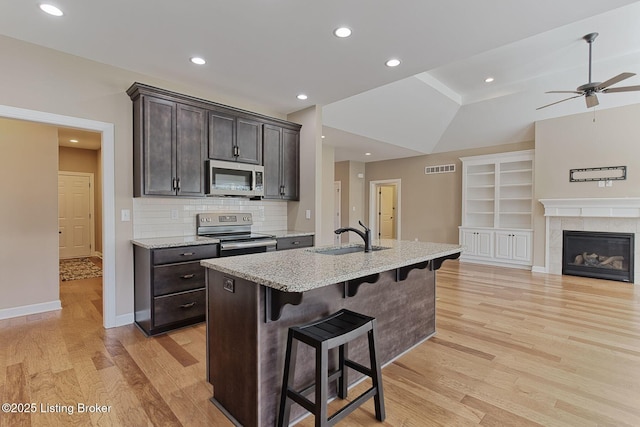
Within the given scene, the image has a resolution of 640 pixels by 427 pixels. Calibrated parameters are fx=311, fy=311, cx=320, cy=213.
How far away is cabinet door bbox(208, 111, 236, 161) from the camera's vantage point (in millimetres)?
3660

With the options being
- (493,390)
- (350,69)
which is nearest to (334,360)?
(493,390)

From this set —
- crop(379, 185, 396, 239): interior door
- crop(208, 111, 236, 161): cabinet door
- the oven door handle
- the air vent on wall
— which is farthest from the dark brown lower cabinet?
crop(379, 185, 396, 239): interior door

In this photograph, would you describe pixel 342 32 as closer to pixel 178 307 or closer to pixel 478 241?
pixel 178 307

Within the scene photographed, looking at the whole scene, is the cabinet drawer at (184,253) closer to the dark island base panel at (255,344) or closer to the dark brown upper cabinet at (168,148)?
the dark brown upper cabinet at (168,148)

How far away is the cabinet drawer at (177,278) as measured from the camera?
9.66 ft

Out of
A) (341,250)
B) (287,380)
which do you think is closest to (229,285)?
(287,380)

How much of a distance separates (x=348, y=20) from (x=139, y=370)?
3070mm

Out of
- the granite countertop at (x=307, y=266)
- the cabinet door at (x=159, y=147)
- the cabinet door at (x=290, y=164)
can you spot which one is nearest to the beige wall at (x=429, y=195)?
the cabinet door at (x=290, y=164)

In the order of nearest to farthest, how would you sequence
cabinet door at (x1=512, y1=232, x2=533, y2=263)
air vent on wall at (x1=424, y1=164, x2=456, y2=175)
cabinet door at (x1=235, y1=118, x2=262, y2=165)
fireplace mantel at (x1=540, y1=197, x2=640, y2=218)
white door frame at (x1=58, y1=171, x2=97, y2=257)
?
cabinet door at (x1=235, y1=118, x2=262, y2=165)
fireplace mantel at (x1=540, y1=197, x2=640, y2=218)
cabinet door at (x1=512, y1=232, x2=533, y2=263)
white door frame at (x1=58, y1=171, x2=97, y2=257)
air vent on wall at (x1=424, y1=164, x2=456, y2=175)

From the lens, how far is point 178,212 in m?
3.68

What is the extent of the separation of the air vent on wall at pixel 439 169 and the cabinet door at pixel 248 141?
17.4 feet

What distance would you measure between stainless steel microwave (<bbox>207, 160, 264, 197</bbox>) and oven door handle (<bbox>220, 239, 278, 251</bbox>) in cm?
70

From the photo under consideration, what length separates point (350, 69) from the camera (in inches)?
126
